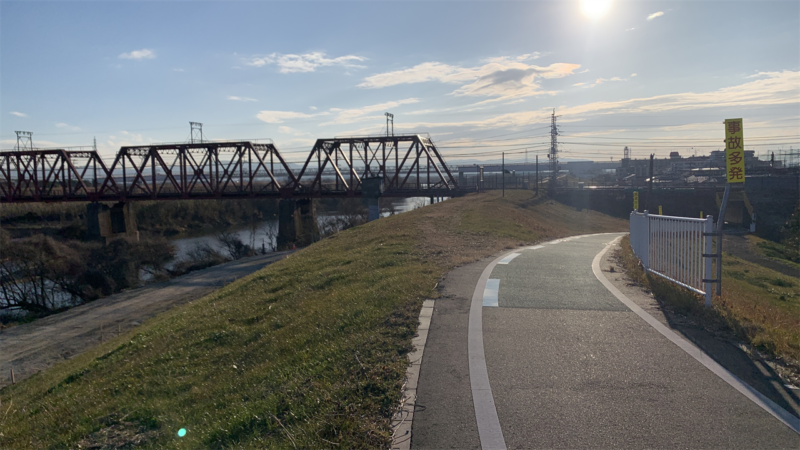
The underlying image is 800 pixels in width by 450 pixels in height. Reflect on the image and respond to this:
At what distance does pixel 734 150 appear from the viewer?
7188 mm

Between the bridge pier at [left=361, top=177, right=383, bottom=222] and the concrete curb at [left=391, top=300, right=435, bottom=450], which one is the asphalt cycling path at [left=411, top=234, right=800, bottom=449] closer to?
the concrete curb at [left=391, top=300, right=435, bottom=450]

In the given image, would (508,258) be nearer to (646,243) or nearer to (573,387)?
(646,243)

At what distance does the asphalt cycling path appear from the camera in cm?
412

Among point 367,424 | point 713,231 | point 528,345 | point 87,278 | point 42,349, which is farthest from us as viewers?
point 87,278

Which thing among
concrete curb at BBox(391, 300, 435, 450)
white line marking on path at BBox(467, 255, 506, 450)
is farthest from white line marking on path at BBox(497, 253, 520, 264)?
concrete curb at BBox(391, 300, 435, 450)

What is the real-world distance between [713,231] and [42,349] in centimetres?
2165

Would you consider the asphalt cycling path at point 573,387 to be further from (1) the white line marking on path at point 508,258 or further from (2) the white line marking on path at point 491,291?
(1) the white line marking on path at point 508,258

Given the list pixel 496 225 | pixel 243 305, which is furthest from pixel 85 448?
pixel 496 225

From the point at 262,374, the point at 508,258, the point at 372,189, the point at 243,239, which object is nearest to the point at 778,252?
the point at 372,189

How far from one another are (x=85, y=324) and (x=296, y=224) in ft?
94.3

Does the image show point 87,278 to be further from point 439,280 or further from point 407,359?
point 407,359

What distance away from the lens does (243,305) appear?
39.9 ft

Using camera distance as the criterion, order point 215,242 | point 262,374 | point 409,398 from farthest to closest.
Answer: point 215,242 < point 262,374 < point 409,398

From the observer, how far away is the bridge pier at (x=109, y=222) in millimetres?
54719
